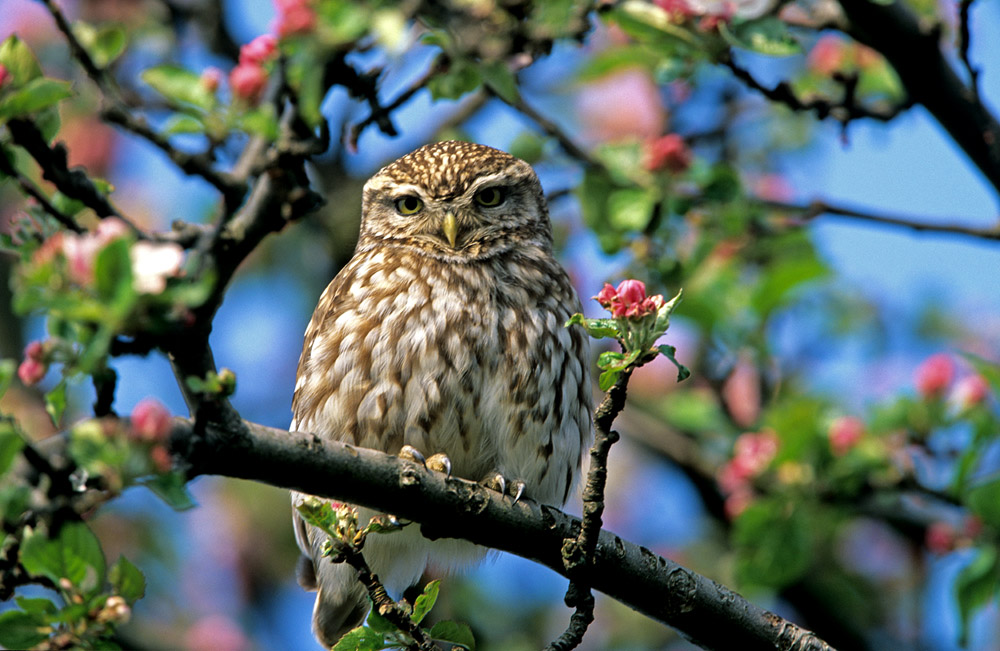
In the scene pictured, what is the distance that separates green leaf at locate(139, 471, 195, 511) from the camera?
1735 millimetres

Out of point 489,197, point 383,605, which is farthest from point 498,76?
point 383,605

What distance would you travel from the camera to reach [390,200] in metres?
4.11

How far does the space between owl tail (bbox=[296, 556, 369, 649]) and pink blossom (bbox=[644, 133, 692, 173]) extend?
1825mm

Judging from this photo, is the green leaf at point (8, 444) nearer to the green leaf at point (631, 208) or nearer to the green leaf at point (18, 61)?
the green leaf at point (18, 61)

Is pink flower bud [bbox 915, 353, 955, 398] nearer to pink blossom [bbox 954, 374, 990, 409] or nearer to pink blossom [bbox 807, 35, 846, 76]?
pink blossom [bbox 954, 374, 990, 409]

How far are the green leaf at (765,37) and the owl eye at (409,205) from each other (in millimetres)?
1241

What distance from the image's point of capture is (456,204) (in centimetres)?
396

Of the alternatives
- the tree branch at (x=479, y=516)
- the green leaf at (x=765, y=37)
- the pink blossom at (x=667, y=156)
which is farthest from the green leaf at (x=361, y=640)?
the pink blossom at (x=667, y=156)

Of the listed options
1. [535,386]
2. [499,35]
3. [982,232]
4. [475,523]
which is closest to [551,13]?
[499,35]

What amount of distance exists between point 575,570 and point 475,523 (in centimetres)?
26

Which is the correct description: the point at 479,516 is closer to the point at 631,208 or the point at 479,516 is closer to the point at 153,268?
the point at 153,268

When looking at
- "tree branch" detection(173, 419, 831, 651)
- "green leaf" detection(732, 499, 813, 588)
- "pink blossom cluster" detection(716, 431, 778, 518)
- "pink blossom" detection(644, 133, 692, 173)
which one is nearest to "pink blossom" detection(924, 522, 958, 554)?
"green leaf" detection(732, 499, 813, 588)

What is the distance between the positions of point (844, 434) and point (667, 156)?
4.20 ft

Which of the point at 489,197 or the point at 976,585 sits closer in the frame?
the point at 976,585
